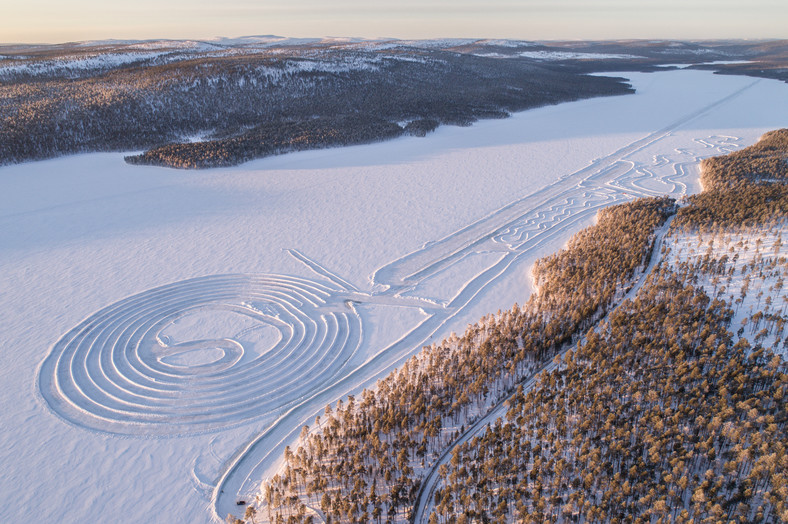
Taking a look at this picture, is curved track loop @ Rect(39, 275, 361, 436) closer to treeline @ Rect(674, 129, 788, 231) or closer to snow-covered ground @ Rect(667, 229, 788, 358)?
snow-covered ground @ Rect(667, 229, 788, 358)

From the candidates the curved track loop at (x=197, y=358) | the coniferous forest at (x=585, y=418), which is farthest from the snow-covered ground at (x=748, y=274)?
the curved track loop at (x=197, y=358)

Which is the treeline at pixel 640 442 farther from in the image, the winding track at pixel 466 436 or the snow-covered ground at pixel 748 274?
the snow-covered ground at pixel 748 274

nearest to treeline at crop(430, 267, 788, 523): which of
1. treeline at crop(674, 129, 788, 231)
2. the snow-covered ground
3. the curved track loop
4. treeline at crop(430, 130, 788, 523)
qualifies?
treeline at crop(430, 130, 788, 523)

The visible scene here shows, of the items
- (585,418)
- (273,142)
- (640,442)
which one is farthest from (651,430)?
(273,142)

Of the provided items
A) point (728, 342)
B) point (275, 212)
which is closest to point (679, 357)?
point (728, 342)

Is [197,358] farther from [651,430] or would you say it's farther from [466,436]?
[651,430]
